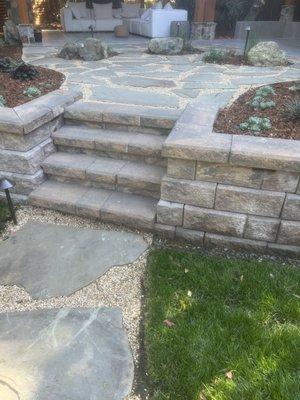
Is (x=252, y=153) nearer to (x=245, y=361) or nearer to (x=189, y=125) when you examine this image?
(x=189, y=125)

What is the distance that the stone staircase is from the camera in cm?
296

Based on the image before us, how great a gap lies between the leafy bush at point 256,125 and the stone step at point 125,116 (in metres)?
0.72

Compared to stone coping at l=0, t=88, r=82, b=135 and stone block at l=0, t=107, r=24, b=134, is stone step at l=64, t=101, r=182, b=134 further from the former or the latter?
stone block at l=0, t=107, r=24, b=134

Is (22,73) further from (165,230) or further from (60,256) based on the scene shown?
(165,230)

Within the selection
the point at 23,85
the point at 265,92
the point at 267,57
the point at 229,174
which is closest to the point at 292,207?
the point at 229,174

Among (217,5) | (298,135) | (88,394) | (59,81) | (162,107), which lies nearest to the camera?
(88,394)

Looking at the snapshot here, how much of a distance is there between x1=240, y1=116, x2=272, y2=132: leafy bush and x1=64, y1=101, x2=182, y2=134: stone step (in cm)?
72

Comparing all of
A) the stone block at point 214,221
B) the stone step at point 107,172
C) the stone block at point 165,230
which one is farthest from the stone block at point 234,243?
the stone step at point 107,172

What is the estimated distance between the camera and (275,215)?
2.53m

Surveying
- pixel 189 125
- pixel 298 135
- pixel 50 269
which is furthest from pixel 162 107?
pixel 50 269

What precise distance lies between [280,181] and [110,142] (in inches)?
63.0

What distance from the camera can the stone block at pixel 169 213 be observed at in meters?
2.70

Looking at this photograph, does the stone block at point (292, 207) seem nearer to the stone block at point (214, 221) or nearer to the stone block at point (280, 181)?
the stone block at point (280, 181)

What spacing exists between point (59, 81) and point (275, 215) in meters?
3.53
